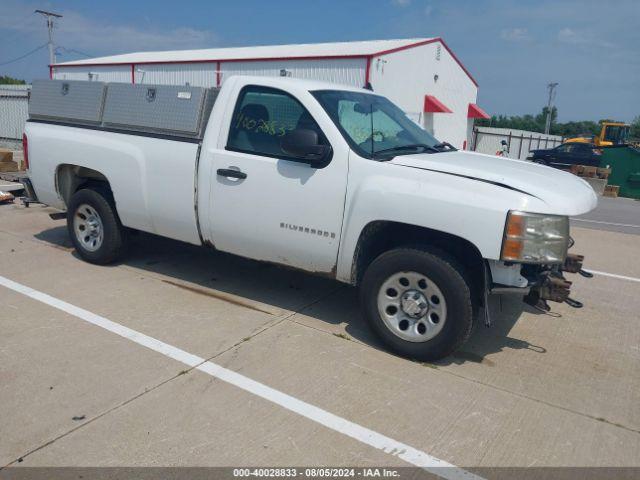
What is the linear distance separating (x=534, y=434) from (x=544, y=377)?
82cm

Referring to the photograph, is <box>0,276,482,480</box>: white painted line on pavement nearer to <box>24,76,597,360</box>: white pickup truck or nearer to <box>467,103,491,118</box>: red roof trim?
<box>24,76,597,360</box>: white pickup truck

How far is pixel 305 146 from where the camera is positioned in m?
4.10

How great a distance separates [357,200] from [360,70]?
1698 cm

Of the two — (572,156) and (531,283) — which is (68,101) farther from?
(572,156)

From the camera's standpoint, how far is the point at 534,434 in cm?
323

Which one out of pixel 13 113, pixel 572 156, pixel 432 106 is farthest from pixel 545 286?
pixel 572 156

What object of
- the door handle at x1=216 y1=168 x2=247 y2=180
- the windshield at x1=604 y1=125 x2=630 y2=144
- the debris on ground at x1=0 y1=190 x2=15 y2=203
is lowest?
the debris on ground at x1=0 y1=190 x2=15 y2=203

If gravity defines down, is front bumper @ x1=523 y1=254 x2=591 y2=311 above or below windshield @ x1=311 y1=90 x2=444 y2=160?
below

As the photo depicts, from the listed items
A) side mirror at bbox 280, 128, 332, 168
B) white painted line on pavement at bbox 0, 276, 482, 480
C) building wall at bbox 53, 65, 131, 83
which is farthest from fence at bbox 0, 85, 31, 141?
side mirror at bbox 280, 128, 332, 168

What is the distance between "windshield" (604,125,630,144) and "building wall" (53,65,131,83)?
2933 centimetres

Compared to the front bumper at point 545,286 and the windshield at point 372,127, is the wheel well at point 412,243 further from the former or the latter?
the windshield at point 372,127

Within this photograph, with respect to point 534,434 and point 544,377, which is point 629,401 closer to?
point 544,377

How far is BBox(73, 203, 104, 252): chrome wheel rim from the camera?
19.1ft

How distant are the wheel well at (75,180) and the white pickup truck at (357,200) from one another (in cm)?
22
